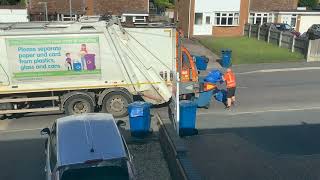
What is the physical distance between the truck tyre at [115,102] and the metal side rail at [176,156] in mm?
3072

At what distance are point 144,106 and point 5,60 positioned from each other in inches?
206

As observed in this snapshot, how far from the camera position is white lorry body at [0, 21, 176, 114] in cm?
1348

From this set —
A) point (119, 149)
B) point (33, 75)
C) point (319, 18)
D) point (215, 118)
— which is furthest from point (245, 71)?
point (319, 18)

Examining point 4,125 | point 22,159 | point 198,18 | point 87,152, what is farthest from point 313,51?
point 87,152

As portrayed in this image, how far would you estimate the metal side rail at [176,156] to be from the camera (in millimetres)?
8453

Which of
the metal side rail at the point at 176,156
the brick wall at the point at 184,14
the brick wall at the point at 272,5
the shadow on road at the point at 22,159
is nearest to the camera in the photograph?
the metal side rail at the point at 176,156

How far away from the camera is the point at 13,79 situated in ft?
44.5

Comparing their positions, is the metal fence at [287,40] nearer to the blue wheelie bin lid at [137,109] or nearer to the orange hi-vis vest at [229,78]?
the orange hi-vis vest at [229,78]

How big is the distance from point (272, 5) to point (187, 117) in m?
35.4

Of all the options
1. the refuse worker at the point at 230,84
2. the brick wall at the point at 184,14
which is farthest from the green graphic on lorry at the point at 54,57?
the brick wall at the point at 184,14

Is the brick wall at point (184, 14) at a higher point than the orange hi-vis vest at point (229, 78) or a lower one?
higher

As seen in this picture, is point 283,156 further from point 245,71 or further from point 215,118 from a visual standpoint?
point 245,71

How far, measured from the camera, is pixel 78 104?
14062 millimetres

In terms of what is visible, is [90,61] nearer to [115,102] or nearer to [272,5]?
[115,102]
